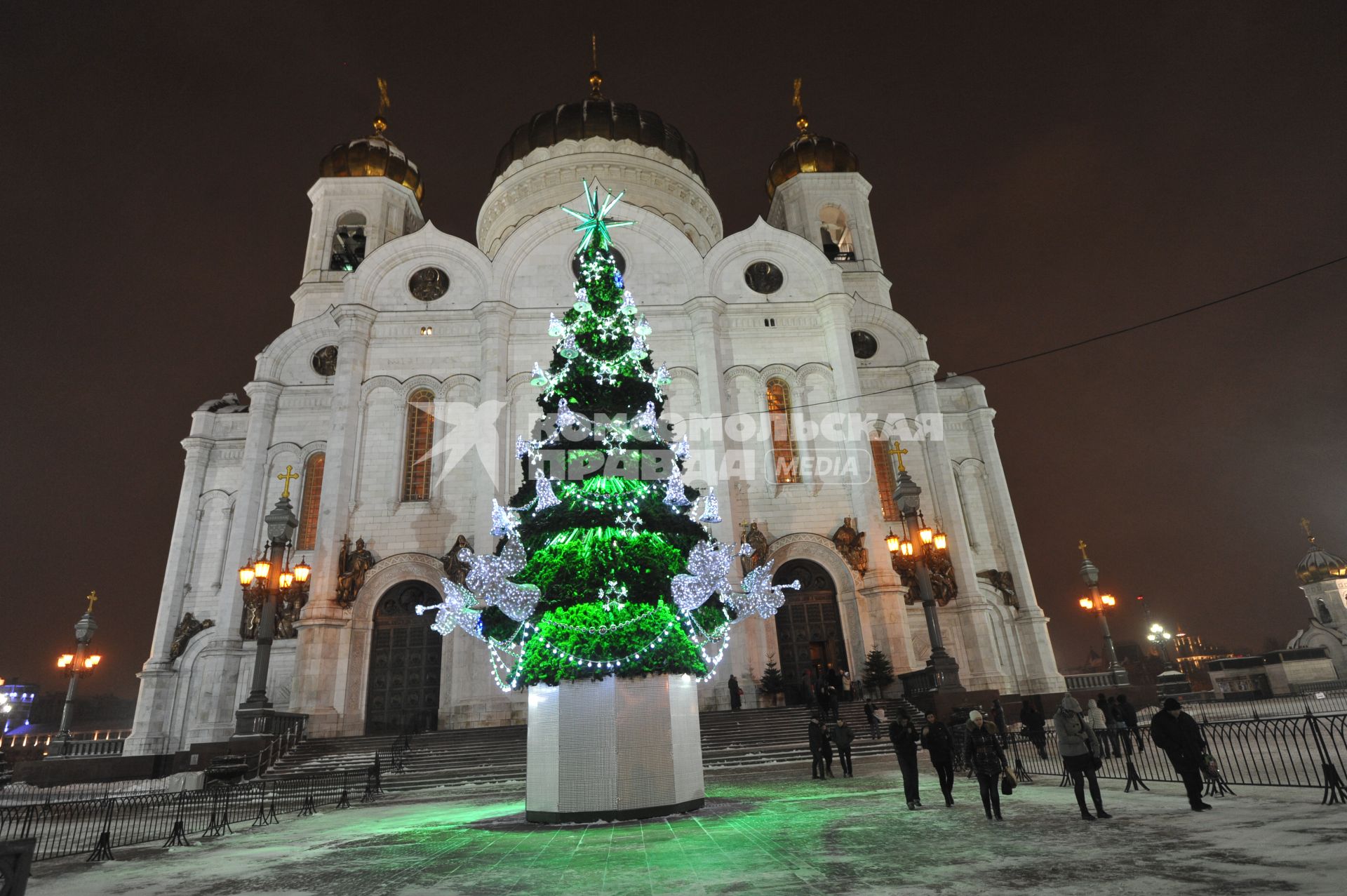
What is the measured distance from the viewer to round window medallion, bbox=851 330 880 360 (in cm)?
2706

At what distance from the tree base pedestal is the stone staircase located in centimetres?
604

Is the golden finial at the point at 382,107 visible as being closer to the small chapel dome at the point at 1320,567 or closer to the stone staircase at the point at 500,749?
the stone staircase at the point at 500,749

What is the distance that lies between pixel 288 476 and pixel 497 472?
6138mm

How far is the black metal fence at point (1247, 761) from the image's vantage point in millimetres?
7684

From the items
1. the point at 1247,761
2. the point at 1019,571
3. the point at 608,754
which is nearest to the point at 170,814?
the point at 608,754

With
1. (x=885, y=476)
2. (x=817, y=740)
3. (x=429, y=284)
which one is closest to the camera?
(x=817, y=740)

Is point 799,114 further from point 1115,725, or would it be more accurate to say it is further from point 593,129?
point 1115,725

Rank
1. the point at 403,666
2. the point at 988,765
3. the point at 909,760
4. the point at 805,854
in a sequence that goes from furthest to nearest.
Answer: the point at 403,666
the point at 909,760
the point at 988,765
the point at 805,854

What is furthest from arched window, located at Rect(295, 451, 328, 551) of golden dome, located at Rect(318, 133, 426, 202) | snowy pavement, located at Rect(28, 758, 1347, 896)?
snowy pavement, located at Rect(28, 758, 1347, 896)

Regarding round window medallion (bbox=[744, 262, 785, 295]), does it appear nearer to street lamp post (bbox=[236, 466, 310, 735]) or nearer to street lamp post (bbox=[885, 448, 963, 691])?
street lamp post (bbox=[885, 448, 963, 691])

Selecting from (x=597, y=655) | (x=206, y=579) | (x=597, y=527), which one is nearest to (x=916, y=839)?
(x=597, y=655)

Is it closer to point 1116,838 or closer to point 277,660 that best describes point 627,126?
point 277,660

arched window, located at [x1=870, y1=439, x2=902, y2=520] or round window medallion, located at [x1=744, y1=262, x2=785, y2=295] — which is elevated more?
round window medallion, located at [x1=744, y1=262, x2=785, y2=295]

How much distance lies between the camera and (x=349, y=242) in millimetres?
30312
